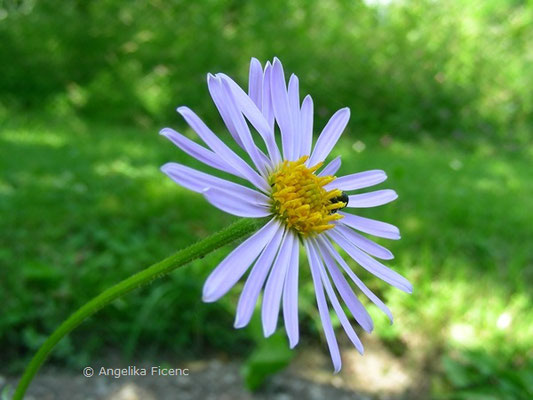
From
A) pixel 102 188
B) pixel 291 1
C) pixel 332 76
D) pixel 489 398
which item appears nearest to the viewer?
pixel 489 398

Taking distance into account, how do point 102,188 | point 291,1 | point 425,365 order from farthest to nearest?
1. point 291,1
2. point 102,188
3. point 425,365

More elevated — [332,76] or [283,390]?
[332,76]

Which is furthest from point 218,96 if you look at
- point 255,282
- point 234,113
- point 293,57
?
point 293,57

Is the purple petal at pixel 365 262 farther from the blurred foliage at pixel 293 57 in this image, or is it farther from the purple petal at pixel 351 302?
the blurred foliage at pixel 293 57

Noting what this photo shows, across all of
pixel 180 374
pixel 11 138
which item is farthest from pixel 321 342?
pixel 11 138

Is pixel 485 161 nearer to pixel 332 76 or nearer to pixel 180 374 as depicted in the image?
pixel 332 76

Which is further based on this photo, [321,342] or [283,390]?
[321,342]

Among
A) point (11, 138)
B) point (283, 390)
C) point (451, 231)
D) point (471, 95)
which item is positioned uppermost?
point (471, 95)

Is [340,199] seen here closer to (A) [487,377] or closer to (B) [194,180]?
(B) [194,180]
